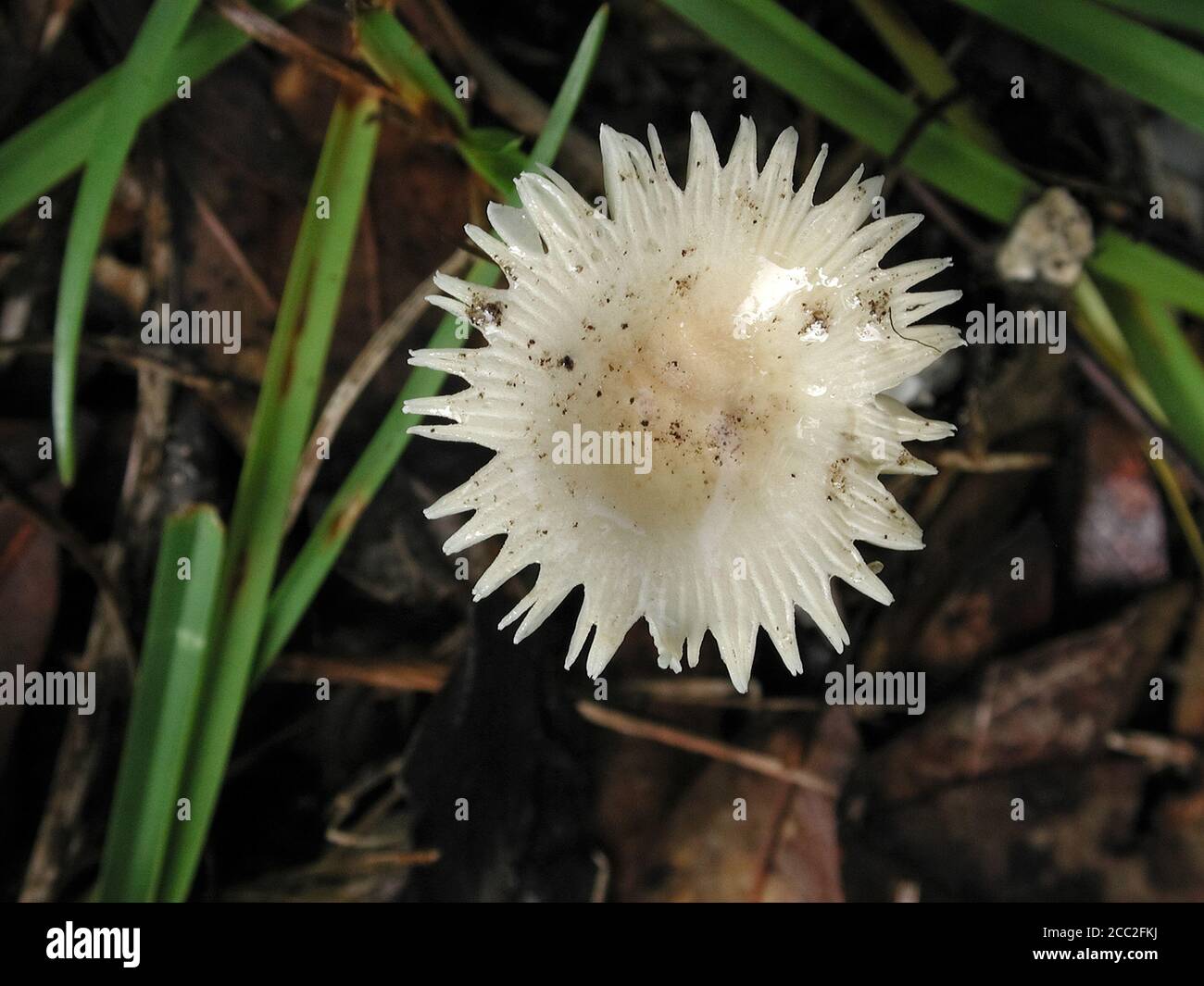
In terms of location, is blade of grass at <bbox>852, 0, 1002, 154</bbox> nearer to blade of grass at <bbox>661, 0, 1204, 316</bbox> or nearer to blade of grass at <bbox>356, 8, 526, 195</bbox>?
blade of grass at <bbox>661, 0, 1204, 316</bbox>

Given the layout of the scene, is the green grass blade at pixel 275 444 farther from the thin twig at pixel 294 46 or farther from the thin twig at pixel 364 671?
the thin twig at pixel 364 671

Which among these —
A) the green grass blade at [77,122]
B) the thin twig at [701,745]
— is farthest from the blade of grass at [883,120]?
the thin twig at [701,745]

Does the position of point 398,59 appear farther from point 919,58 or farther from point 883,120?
point 919,58

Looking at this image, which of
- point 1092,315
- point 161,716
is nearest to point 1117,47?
point 1092,315

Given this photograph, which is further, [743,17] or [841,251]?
[743,17]

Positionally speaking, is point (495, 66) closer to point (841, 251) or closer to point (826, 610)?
point (841, 251)

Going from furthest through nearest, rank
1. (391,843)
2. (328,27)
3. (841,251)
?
(391,843) < (328,27) < (841,251)
